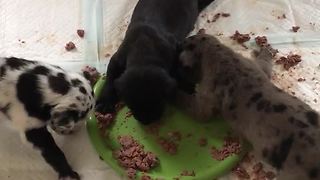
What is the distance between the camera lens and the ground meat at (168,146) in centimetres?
262

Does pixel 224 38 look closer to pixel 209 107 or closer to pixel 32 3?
pixel 209 107

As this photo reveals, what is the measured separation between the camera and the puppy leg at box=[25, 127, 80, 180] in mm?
2514

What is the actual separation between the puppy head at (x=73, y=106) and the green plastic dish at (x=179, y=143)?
228mm

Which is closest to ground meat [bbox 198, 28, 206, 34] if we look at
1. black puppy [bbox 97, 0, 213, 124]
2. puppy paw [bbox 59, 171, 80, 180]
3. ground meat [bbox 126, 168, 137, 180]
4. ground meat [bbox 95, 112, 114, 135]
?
black puppy [bbox 97, 0, 213, 124]

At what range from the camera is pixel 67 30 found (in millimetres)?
3191

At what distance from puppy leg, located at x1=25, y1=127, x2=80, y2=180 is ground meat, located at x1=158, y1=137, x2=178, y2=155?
0.43 metres

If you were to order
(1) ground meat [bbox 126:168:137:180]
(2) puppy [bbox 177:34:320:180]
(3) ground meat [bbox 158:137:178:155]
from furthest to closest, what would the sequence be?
(3) ground meat [bbox 158:137:178:155]
(1) ground meat [bbox 126:168:137:180]
(2) puppy [bbox 177:34:320:180]

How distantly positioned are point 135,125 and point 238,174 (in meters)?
0.57

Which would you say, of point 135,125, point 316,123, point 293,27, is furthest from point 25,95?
point 293,27

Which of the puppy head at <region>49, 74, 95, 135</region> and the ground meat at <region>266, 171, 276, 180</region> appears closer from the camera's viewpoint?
the puppy head at <region>49, 74, 95, 135</region>

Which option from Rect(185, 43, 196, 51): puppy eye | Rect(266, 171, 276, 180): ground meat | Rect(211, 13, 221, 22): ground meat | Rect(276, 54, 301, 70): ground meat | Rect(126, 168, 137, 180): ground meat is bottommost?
Rect(126, 168, 137, 180): ground meat

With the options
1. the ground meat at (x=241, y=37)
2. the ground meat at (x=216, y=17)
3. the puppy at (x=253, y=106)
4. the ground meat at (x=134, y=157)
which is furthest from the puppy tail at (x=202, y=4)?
the ground meat at (x=134, y=157)

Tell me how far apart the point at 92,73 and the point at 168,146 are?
61 centimetres

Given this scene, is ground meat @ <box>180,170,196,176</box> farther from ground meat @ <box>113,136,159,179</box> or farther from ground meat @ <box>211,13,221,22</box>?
ground meat @ <box>211,13,221,22</box>
